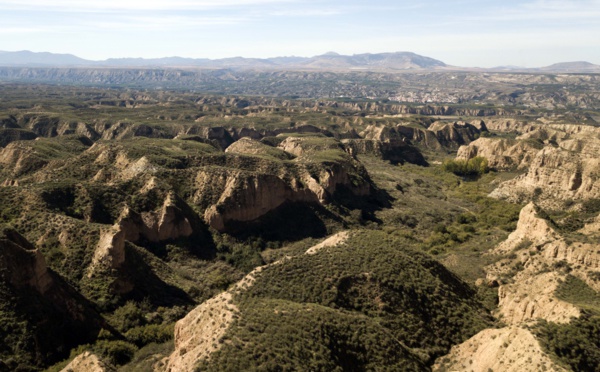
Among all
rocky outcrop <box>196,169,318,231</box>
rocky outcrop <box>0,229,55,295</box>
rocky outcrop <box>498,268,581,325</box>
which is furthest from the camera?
rocky outcrop <box>196,169,318,231</box>

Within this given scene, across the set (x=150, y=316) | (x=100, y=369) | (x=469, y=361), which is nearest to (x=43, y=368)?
(x=100, y=369)

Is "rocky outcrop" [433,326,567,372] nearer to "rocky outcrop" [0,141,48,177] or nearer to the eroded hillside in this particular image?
the eroded hillside

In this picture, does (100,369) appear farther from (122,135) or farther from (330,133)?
(330,133)

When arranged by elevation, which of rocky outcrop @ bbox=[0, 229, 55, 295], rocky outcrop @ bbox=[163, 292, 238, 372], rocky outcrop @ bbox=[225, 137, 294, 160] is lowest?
rocky outcrop @ bbox=[163, 292, 238, 372]

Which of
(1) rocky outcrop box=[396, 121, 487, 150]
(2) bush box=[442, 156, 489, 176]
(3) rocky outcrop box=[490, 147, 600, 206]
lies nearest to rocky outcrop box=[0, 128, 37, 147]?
(2) bush box=[442, 156, 489, 176]

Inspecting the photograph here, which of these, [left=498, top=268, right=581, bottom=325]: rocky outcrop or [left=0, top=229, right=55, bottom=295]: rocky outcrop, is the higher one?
[left=0, top=229, right=55, bottom=295]: rocky outcrop

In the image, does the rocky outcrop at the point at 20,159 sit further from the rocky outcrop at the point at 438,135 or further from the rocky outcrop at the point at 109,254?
the rocky outcrop at the point at 438,135
